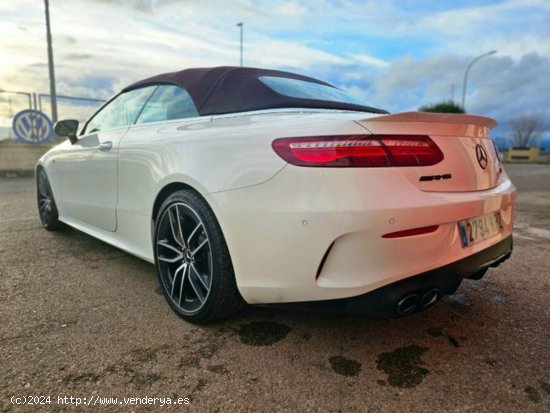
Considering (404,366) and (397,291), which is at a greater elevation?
(397,291)

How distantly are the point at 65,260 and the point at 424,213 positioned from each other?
2.92 meters

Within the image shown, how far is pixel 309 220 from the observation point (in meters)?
1.75

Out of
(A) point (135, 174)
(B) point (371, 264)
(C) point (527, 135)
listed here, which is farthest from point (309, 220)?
(C) point (527, 135)

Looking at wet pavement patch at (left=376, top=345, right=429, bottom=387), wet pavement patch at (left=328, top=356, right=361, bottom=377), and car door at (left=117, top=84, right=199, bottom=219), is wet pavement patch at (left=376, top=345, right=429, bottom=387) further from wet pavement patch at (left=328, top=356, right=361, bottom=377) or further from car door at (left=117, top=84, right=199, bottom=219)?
car door at (left=117, top=84, right=199, bottom=219)

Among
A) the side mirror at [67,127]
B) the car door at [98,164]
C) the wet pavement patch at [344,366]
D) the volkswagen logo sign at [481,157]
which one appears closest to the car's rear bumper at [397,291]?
the wet pavement patch at [344,366]

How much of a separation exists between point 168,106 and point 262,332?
1587 mm

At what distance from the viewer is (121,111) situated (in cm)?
340

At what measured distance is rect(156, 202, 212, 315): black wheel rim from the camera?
7.39ft

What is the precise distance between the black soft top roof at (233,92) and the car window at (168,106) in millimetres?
42

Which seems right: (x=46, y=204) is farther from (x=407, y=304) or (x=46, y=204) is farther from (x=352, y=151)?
(x=407, y=304)

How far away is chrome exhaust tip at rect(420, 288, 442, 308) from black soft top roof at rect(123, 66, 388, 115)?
120 cm

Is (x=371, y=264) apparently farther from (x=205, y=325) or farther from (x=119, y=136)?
(x=119, y=136)

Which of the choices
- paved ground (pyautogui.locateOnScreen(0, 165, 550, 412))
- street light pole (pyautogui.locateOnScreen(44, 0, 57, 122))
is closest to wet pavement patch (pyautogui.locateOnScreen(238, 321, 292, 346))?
paved ground (pyautogui.locateOnScreen(0, 165, 550, 412))

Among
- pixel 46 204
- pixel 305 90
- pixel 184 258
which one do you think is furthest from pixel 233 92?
pixel 46 204
